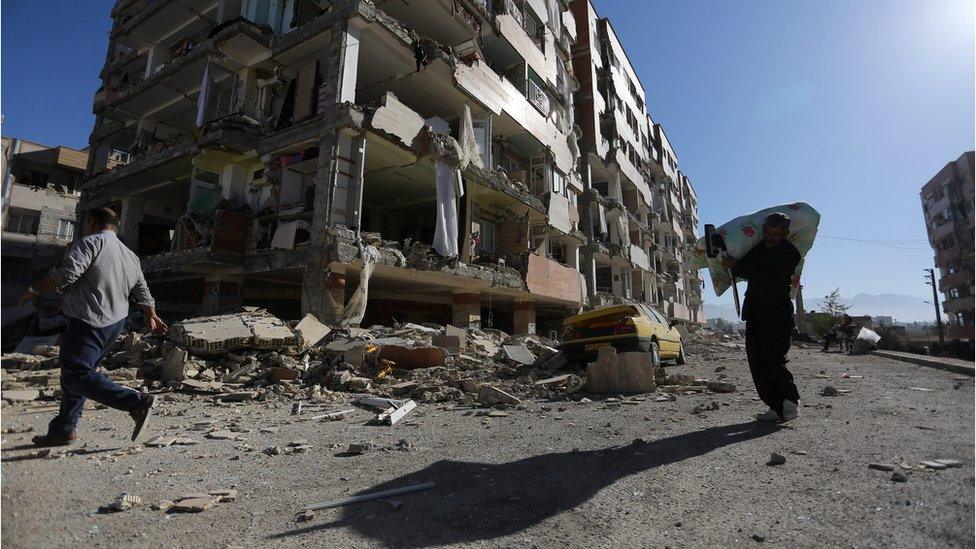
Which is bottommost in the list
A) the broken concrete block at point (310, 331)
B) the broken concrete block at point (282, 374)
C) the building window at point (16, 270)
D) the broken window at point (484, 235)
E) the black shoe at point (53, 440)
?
the black shoe at point (53, 440)

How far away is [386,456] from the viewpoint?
3182 millimetres

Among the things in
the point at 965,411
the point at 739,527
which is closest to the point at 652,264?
the point at 965,411

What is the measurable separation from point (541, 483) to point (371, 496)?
37.2 inches

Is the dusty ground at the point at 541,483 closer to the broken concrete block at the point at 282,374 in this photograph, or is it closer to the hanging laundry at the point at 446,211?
the broken concrete block at the point at 282,374

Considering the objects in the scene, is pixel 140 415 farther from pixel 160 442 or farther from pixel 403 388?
pixel 403 388

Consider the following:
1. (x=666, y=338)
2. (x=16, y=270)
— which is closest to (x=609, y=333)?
(x=666, y=338)

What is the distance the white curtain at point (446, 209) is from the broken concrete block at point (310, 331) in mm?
4613

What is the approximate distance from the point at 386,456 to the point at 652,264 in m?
31.2

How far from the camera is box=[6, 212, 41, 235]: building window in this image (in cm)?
2250

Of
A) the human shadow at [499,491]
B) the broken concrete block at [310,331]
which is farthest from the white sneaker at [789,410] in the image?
the broken concrete block at [310,331]

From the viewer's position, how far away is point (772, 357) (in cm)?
363

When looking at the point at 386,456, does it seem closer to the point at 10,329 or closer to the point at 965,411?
the point at 965,411

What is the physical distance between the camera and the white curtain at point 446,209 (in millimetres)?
12625

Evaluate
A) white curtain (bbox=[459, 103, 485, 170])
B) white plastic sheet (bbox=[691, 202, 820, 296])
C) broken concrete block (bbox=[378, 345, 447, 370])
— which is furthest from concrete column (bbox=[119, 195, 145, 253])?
white plastic sheet (bbox=[691, 202, 820, 296])
